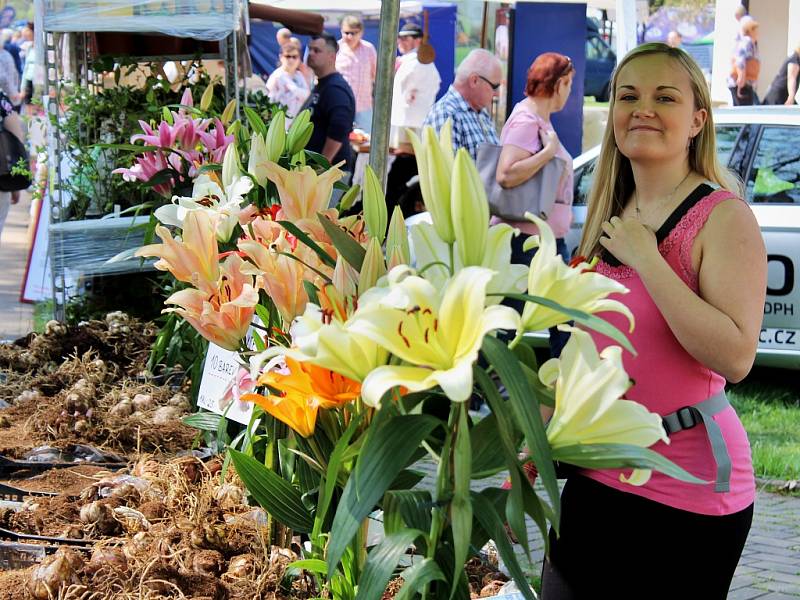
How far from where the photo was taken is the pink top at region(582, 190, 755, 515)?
1.91 metres

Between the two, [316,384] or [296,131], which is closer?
[316,384]

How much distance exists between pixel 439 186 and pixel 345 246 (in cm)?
29

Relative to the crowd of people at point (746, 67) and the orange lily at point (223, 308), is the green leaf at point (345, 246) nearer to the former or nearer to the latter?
the orange lily at point (223, 308)

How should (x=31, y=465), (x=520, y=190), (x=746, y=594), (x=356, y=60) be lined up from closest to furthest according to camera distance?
1. (x=31, y=465)
2. (x=746, y=594)
3. (x=520, y=190)
4. (x=356, y=60)

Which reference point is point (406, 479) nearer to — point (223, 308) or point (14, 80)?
point (223, 308)

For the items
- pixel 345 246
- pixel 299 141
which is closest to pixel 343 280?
pixel 345 246

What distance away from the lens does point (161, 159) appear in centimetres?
335

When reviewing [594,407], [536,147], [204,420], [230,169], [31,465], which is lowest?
[31,465]

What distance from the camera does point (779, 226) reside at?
613 centimetres

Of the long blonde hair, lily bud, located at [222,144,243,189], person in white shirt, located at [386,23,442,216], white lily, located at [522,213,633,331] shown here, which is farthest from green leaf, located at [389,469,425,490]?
person in white shirt, located at [386,23,442,216]

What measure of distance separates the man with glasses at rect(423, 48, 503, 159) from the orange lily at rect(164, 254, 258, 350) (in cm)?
461

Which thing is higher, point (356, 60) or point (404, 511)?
point (356, 60)

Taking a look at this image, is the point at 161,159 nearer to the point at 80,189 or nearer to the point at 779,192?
the point at 80,189

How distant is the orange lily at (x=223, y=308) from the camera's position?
1693mm
